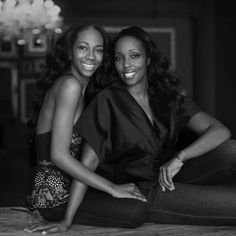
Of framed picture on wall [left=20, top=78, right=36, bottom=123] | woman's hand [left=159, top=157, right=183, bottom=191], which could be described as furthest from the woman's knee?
framed picture on wall [left=20, top=78, right=36, bottom=123]

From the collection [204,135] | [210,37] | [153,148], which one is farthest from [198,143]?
[210,37]

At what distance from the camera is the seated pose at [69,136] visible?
1893 mm

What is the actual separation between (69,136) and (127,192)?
0.30 metres

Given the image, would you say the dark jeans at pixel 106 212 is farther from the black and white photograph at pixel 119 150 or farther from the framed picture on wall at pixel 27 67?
the framed picture on wall at pixel 27 67

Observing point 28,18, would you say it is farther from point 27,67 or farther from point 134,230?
point 134,230

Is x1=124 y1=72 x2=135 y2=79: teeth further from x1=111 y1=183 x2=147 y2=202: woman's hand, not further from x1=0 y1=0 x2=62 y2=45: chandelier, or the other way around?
x1=0 y1=0 x2=62 y2=45: chandelier

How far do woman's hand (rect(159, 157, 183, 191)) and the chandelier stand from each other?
439cm

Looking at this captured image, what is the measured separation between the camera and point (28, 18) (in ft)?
20.4

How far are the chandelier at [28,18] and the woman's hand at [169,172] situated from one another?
14.4 feet

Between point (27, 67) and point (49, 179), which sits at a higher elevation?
point (49, 179)

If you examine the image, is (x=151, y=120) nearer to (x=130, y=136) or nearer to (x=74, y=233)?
(x=130, y=136)

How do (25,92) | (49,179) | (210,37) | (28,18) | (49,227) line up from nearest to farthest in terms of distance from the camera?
(49,227), (49,179), (28,18), (210,37), (25,92)

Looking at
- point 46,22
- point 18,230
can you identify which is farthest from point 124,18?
point 18,230

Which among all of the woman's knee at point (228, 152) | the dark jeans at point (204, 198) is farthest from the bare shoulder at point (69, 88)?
the woman's knee at point (228, 152)
